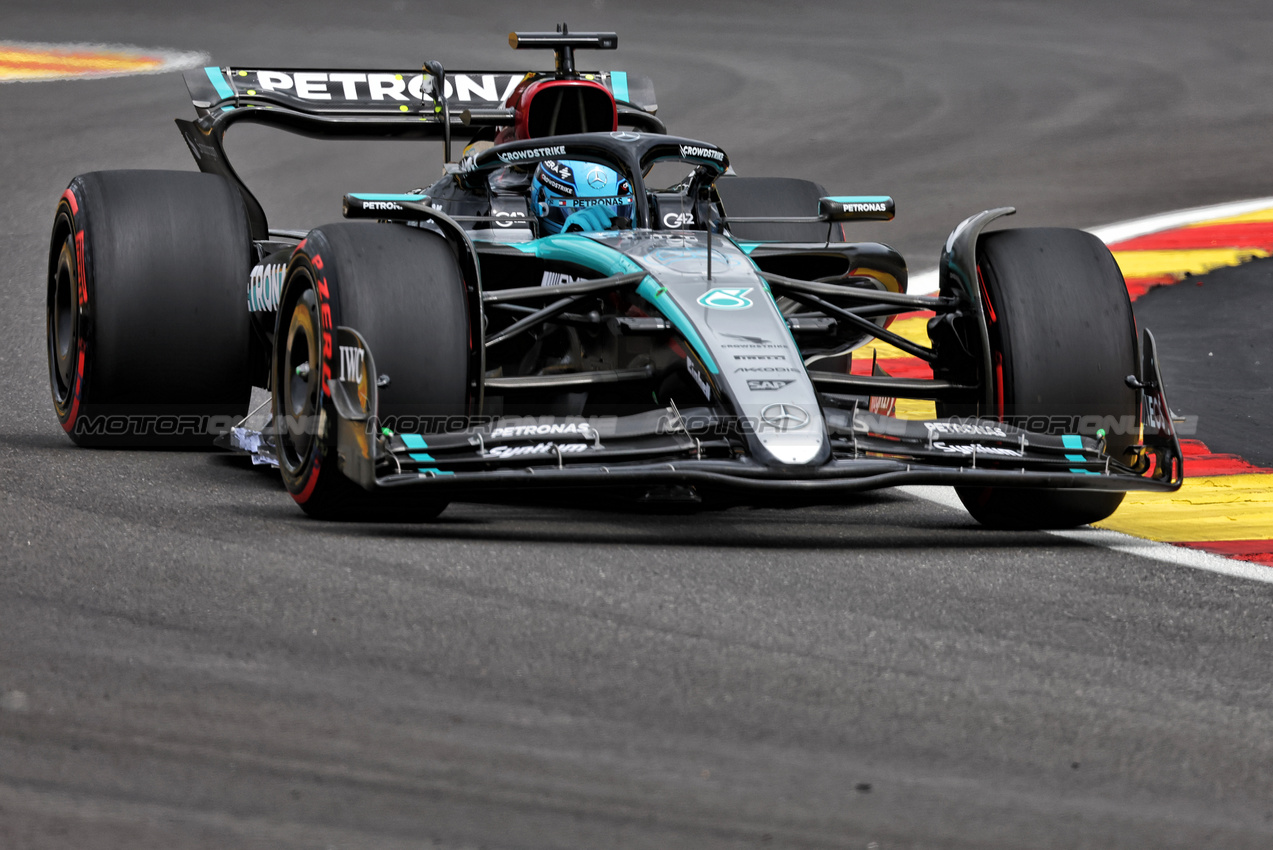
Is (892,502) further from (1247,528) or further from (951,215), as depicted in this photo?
(951,215)

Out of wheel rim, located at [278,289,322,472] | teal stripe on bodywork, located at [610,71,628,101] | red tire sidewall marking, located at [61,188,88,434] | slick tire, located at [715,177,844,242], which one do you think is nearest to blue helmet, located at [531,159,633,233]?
wheel rim, located at [278,289,322,472]

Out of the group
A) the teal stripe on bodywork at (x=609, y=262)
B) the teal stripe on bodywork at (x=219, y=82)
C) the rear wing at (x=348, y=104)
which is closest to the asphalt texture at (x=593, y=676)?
the teal stripe on bodywork at (x=609, y=262)

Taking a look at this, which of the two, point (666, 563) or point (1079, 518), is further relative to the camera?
point (1079, 518)

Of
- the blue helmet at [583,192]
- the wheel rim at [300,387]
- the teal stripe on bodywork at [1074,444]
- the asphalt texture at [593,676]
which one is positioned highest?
the blue helmet at [583,192]

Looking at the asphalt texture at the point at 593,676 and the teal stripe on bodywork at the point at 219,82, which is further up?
the teal stripe on bodywork at the point at 219,82

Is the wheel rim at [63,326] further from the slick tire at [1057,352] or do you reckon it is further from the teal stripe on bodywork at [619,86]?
the slick tire at [1057,352]

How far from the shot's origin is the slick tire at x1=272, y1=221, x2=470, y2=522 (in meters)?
5.66

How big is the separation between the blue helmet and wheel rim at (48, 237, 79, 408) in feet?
6.93

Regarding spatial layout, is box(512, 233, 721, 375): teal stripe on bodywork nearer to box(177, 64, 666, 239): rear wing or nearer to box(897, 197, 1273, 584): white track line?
box(897, 197, 1273, 584): white track line

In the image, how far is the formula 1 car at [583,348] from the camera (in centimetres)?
550

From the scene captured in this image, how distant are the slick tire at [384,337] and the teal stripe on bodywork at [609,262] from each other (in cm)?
65

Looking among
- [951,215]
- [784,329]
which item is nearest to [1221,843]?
[784,329]

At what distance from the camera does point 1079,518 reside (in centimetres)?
623

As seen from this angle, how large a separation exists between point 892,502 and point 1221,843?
12.0 ft
